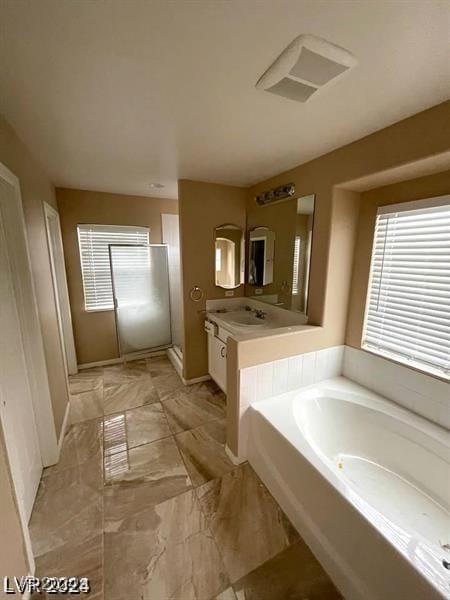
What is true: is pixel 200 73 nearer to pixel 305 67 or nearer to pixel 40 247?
pixel 305 67

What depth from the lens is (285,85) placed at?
1.09 metres

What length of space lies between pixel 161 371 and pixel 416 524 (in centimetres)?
276

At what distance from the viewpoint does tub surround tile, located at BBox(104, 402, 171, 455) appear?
205cm

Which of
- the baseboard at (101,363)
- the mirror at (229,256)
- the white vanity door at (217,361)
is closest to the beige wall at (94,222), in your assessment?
the baseboard at (101,363)

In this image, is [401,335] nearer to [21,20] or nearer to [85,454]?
[21,20]

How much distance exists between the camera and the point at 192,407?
8.25ft

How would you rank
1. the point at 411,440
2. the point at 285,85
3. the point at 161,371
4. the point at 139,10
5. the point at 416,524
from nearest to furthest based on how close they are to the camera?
the point at 139,10
the point at 285,85
the point at 416,524
the point at 411,440
the point at 161,371

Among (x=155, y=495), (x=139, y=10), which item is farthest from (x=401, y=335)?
(x=139, y=10)

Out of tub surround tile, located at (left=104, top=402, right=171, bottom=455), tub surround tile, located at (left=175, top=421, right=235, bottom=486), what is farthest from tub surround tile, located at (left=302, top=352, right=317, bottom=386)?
tub surround tile, located at (left=104, top=402, right=171, bottom=455)

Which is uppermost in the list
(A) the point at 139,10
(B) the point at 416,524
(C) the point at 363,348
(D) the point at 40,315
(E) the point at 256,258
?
(A) the point at 139,10

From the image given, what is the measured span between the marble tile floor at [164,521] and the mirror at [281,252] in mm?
1428

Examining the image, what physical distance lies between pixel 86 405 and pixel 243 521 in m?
1.97

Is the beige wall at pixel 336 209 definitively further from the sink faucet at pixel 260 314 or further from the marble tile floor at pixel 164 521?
the marble tile floor at pixel 164 521

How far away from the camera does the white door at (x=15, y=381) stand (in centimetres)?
138
